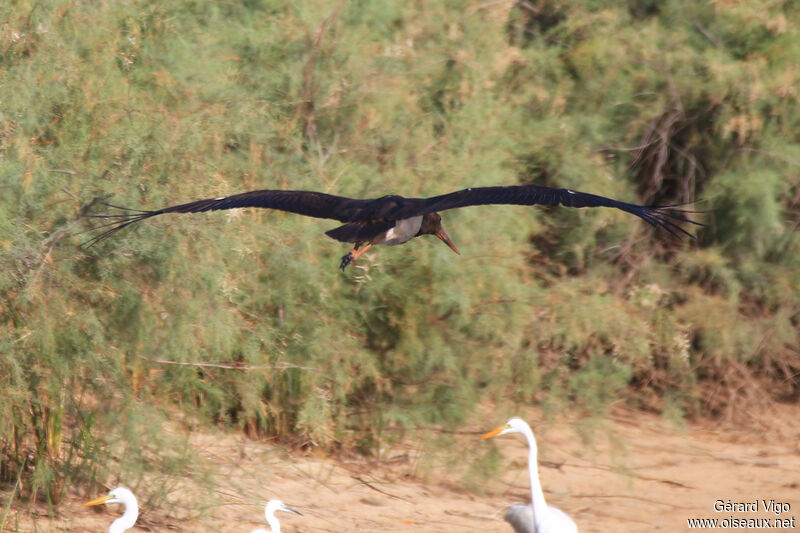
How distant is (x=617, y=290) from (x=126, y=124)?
14.0 ft

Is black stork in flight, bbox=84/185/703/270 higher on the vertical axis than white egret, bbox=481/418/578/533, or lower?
higher

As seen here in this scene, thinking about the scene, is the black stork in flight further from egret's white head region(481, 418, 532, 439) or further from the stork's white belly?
egret's white head region(481, 418, 532, 439)

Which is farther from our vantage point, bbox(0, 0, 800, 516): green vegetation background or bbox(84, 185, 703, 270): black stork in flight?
bbox(0, 0, 800, 516): green vegetation background

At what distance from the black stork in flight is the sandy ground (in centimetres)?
180

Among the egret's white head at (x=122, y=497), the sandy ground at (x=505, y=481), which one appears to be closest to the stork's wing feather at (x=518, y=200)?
the egret's white head at (x=122, y=497)

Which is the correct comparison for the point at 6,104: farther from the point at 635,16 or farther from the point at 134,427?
the point at 635,16

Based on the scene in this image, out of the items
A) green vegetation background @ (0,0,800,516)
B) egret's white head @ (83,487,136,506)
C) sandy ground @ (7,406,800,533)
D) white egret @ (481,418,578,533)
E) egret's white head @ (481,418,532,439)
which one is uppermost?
green vegetation background @ (0,0,800,516)

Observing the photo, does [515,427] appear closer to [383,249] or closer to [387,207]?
[383,249]

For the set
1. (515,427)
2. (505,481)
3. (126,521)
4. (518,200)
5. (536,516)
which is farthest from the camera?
(505,481)

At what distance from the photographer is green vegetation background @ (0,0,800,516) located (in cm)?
547

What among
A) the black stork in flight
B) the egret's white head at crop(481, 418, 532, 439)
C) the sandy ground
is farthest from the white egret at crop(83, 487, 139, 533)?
the egret's white head at crop(481, 418, 532, 439)

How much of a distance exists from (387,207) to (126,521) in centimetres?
208

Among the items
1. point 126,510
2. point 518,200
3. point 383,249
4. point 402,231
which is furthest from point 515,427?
point 126,510

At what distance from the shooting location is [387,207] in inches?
182
